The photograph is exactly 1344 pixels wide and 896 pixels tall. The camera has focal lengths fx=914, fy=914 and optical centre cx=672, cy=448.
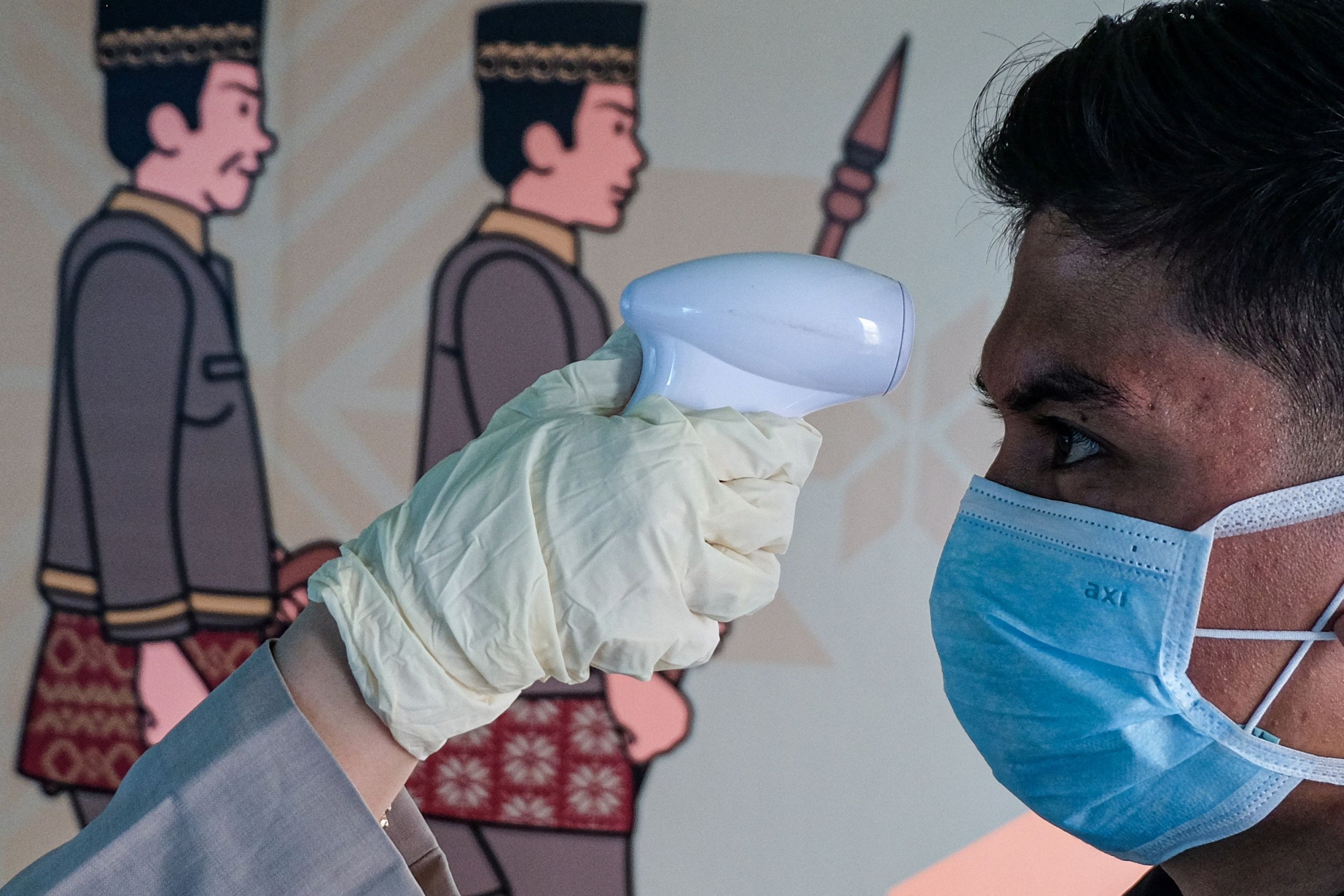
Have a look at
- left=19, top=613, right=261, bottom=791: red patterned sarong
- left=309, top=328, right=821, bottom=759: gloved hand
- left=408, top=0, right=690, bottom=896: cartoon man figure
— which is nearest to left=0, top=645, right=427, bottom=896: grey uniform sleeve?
left=309, top=328, right=821, bottom=759: gloved hand

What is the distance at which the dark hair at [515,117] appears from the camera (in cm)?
196

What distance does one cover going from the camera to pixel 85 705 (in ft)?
6.95

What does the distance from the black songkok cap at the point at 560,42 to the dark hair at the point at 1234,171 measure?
4.13 ft

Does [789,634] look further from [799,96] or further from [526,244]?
[799,96]

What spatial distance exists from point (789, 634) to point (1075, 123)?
4.24 ft

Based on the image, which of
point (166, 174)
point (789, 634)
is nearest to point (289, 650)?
point (789, 634)

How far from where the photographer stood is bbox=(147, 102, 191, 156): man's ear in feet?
6.73

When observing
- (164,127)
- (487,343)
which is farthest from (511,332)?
(164,127)

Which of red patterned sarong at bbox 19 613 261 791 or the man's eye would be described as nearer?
the man's eye

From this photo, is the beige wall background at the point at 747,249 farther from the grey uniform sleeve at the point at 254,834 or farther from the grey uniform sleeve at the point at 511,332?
the grey uniform sleeve at the point at 254,834

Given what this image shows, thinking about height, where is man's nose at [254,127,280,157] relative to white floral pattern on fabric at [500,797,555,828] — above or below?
above

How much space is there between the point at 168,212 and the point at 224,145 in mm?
200

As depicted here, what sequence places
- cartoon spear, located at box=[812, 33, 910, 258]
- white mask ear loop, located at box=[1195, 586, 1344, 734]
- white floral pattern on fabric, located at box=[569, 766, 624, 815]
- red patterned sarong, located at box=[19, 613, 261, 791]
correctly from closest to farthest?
white mask ear loop, located at box=[1195, 586, 1344, 734]
cartoon spear, located at box=[812, 33, 910, 258]
white floral pattern on fabric, located at box=[569, 766, 624, 815]
red patterned sarong, located at box=[19, 613, 261, 791]

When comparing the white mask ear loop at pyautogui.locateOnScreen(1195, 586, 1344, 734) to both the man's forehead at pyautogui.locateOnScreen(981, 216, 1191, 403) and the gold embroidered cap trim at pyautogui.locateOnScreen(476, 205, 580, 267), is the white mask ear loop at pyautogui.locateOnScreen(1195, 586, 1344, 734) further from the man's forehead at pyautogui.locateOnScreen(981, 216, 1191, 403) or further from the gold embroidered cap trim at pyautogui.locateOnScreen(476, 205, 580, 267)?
the gold embroidered cap trim at pyautogui.locateOnScreen(476, 205, 580, 267)
